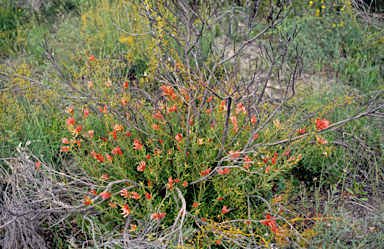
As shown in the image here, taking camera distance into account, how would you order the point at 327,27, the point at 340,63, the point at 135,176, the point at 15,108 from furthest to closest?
the point at 327,27 → the point at 340,63 → the point at 15,108 → the point at 135,176

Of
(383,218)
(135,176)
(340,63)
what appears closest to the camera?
(383,218)

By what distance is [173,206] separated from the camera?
200 centimetres

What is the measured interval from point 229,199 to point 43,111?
207 cm

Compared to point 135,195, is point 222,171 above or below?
above

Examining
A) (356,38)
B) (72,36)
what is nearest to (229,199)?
(356,38)

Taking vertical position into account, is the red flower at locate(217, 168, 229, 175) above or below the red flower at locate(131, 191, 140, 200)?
above

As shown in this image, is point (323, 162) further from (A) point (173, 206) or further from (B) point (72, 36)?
(B) point (72, 36)

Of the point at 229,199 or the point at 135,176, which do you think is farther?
the point at 135,176

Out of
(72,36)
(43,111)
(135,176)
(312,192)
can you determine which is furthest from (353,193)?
(72,36)

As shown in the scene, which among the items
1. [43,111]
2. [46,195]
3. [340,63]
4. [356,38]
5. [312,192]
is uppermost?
[356,38]

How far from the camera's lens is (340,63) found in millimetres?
3582

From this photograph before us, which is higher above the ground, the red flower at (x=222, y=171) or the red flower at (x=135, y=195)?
the red flower at (x=222, y=171)

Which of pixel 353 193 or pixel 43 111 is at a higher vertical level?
pixel 43 111

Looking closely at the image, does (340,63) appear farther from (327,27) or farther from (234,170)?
(234,170)
